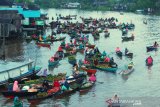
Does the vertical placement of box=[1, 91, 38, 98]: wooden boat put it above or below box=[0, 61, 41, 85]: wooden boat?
below

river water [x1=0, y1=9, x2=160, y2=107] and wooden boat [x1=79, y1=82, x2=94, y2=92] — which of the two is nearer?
river water [x1=0, y1=9, x2=160, y2=107]

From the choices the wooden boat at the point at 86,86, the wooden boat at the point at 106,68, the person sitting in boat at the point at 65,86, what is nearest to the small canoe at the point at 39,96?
the person sitting in boat at the point at 65,86

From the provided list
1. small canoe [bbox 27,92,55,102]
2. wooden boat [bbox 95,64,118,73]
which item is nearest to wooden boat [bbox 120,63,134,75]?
wooden boat [bbox 95,64,118,73]

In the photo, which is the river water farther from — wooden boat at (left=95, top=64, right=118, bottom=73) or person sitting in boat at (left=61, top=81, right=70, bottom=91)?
person sitting in boat at (left=61, top=81, right=70, bottom=91)

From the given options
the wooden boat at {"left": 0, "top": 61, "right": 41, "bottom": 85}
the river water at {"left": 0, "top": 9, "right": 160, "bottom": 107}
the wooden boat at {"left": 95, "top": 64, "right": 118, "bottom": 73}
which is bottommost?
the river water at {"left": 0, "top": 9, "right": 160, "bottom": 107}

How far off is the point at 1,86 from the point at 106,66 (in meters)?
14.1

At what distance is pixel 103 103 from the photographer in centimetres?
3462

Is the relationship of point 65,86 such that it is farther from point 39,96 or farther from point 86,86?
point 39,96

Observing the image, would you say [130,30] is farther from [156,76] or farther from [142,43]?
[156,76]

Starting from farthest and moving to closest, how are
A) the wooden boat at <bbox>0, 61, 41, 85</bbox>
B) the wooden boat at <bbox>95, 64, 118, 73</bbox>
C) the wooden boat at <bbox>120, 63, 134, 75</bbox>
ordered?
the wooden boat at <bbox>95, 64, 118, 73</bbox>, the wooden boat at <bbox>120, 63, 134, 75</bbox>, the wooden boat at <bbox>0, 61, 41, 85</bbox>

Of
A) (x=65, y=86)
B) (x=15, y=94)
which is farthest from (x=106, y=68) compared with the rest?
(x=15, y=94)

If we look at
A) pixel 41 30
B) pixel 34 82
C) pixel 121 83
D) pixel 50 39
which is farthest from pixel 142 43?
pixel 34 82

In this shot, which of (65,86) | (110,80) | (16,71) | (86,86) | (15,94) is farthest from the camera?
(110,80)

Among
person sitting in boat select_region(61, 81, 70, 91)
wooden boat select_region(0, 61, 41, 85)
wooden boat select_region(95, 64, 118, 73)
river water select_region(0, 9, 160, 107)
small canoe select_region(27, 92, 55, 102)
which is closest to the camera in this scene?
small canoe select_region(27, 92, 55, 102)
